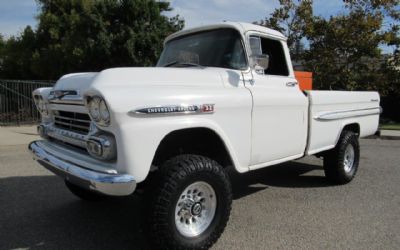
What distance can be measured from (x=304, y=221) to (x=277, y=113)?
123 cm

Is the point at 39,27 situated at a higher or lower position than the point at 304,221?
higher

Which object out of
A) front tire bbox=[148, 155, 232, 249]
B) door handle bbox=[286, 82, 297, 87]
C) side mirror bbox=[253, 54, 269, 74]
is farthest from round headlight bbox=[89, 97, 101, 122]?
door handle bbox=[286, 82, 297, 87]

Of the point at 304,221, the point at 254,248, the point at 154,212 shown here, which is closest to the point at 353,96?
the point at 304,221

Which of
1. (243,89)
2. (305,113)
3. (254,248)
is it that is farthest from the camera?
(305,113)

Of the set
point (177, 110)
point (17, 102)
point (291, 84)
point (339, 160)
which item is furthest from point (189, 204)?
point (17, 102)

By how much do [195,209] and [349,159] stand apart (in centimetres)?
Result: 357

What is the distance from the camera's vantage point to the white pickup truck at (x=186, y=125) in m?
3.22

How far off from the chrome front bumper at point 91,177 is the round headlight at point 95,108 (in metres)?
0.43

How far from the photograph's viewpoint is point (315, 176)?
6.67 m

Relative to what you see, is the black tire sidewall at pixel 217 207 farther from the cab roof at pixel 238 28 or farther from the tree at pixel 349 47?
the tree at pixel 349 47

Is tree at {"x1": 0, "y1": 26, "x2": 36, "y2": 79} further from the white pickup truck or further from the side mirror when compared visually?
the side mirror

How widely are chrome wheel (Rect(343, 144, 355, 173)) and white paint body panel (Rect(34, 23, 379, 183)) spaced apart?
0.56m

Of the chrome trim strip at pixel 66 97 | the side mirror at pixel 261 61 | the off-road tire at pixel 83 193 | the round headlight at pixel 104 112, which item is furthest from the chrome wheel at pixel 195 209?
the off-road tire at pixel 83 193

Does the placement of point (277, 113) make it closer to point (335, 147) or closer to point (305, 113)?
point (305, 113)
